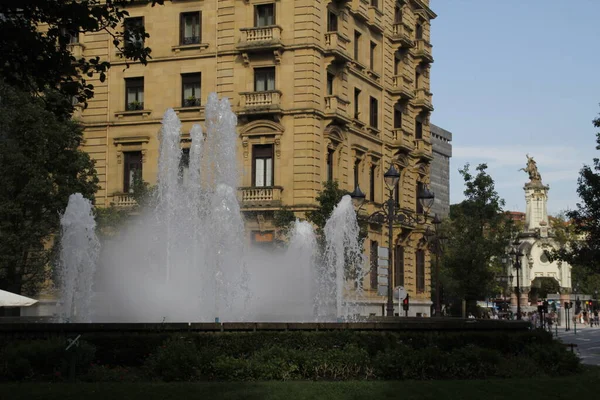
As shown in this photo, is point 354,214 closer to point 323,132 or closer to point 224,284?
point 323,132

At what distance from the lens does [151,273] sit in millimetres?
33594

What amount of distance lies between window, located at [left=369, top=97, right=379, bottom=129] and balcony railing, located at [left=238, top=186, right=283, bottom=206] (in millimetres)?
9306

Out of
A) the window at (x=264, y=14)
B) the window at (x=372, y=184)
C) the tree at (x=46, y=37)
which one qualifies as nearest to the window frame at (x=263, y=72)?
the window at (x=264, y=14)

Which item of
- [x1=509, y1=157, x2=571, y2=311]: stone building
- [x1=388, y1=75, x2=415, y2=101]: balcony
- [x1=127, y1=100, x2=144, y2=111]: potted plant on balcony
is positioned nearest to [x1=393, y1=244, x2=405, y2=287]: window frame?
[x1=388, y1=75, x2=415, y2=101]: balcony

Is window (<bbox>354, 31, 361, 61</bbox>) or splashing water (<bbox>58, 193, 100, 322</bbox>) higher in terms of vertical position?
window (<bbox>354, 31, 361, 61</bbox>)

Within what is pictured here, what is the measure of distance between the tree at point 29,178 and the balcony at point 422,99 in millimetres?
24525

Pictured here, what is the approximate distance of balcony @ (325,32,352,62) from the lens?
145 feet

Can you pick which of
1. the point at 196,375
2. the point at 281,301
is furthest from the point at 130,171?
the point at 196,375

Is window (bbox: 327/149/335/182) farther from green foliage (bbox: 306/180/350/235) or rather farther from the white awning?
the white awning

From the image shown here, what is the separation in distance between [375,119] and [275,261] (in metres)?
12.7

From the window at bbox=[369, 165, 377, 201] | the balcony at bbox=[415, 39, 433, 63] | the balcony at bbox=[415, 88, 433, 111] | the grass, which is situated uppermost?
the balcony at bbox=[415, 39, 433, 63]

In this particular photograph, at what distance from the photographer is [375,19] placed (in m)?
50.3

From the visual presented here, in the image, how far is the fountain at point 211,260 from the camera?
2766 cm

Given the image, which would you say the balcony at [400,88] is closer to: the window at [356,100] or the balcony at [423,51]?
the balcony at [423,51]
